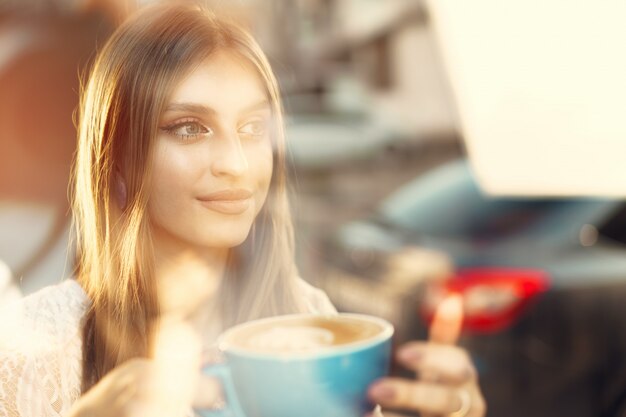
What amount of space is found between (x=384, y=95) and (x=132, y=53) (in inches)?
464

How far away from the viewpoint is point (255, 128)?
1.93 feet

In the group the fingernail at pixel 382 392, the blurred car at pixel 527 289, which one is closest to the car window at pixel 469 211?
the blurred car at pixel 527 289

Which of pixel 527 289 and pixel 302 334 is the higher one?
pixel 302 334

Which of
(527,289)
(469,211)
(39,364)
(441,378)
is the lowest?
(527,289)

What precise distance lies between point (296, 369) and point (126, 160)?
19 centimetres

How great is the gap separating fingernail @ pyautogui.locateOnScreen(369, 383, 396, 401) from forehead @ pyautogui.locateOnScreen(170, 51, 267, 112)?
0.75 ft

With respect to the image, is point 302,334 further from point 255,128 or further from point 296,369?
point 255,128

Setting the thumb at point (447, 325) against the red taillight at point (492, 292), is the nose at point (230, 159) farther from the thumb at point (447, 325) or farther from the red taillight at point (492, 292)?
the red taillight at point (492, 292)

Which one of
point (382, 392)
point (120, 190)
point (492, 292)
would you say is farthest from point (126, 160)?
point (492, 292)

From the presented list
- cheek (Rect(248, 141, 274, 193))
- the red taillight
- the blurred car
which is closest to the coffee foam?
cheek (Rect(248, 141, 274, 193))

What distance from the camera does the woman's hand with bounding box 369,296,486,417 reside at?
646 millimetres

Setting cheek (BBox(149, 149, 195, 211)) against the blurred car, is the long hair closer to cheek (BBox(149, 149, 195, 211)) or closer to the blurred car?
cheek (BBox(149, 149, 195, 211))

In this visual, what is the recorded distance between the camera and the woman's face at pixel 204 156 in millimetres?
555

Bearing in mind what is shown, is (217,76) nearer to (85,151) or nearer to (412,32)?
(85,151)
